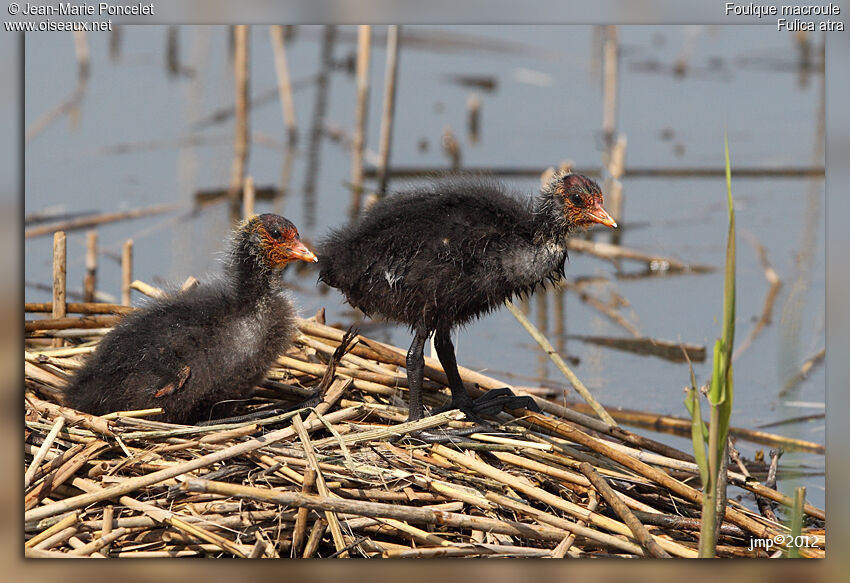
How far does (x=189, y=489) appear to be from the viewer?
3473 millimetres

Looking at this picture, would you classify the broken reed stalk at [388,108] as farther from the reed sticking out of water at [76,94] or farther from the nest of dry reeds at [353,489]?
the nest of dry reeds at [353,489]

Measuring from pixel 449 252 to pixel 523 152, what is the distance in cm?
645

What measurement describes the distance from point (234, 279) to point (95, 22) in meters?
1.27

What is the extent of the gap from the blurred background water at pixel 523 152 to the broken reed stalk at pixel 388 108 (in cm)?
32

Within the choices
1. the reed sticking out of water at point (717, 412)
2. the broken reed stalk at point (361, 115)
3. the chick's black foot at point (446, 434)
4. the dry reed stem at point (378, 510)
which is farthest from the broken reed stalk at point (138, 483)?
the broken reed stalk at point (361, 115)

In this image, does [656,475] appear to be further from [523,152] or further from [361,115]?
[523,152]

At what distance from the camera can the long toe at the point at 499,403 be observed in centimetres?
441

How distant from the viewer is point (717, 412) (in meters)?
2.92

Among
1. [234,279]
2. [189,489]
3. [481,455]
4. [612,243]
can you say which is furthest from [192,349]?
[612,243]

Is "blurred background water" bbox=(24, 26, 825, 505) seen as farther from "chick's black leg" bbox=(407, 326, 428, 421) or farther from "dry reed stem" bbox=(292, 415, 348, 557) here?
"dry reed stem" bbox=(292, 415, 348, 557)

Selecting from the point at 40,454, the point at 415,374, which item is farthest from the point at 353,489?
the point at 40,454

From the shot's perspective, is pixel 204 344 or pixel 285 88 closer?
A: pixel 204 344

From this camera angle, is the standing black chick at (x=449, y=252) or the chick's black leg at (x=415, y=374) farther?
the chick's black leg at (x=415, y=374)

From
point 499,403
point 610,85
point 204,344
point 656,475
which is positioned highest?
point 610,85
